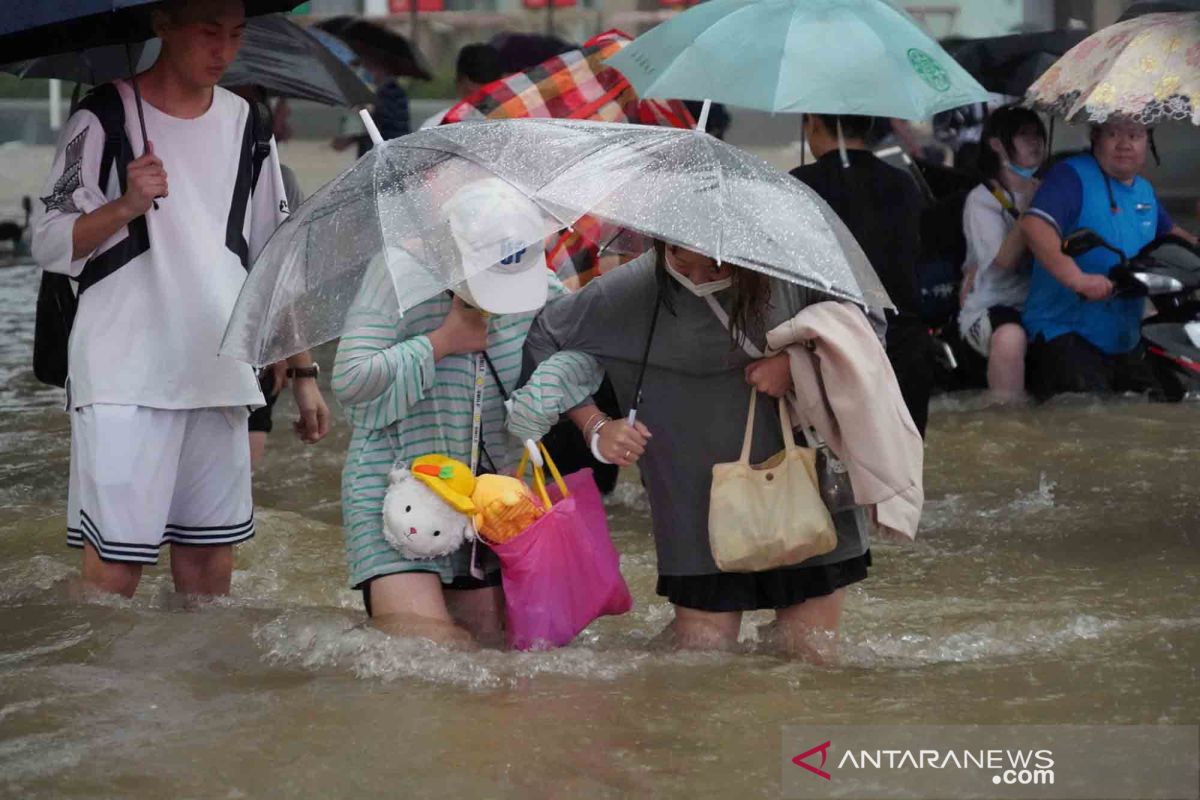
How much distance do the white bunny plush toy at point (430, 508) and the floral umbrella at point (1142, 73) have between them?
365 cm

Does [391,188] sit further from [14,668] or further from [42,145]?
[42,145]

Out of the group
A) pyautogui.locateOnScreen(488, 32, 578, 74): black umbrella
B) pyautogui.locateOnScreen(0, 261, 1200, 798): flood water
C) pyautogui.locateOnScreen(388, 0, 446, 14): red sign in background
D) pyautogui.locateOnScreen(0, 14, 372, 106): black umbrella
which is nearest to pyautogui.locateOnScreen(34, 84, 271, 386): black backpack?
pyautogui.locateOnScreen(0, 261, 1200, 798): flood water

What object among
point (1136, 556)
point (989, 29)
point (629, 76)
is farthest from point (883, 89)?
point (989, 29)

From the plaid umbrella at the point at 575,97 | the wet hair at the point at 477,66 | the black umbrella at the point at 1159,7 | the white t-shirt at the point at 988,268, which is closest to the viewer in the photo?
the plaid umbrella at the point at 575,97

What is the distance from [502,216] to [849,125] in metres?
2.46

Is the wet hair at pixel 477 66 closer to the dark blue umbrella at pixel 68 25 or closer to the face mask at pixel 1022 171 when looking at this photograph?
the face mask at pixel 1022 171

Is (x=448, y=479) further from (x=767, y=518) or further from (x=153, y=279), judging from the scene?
(x=153, y=279)

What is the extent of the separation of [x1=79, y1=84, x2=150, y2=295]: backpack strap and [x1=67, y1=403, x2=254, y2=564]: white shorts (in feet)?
1.17

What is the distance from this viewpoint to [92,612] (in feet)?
17.4

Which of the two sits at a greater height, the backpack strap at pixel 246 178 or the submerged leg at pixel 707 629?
the backpack strap at pixel 246 178

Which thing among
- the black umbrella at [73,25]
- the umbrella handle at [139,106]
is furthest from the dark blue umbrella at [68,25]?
the umbrella handle at [139,106]

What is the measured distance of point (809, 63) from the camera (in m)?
6.65

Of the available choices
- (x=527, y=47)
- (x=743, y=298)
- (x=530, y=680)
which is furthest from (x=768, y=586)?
(x=527, y=47)

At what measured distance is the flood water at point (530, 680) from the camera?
4.43 metres
